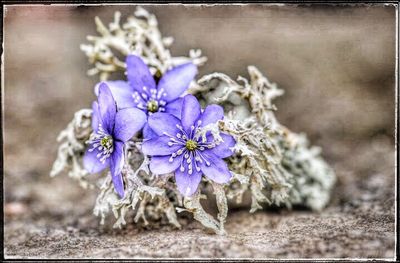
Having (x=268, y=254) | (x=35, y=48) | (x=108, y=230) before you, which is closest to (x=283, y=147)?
(x=268, y=254)

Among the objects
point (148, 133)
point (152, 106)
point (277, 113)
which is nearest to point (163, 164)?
point (148, 133)

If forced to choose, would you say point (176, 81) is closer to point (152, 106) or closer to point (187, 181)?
point (152, 106)

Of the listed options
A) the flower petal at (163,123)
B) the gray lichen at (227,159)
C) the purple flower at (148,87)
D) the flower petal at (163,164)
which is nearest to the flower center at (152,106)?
the purple flower at (148,87)

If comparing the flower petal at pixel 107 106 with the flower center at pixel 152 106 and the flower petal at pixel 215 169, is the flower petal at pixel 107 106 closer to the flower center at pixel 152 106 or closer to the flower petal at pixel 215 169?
the flower center at pixel 152 106

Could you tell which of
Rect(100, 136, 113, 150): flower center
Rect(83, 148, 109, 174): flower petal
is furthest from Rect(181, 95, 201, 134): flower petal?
Rect(83, 148, 109, 174): flower petal

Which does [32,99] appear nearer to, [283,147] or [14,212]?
[14,212]

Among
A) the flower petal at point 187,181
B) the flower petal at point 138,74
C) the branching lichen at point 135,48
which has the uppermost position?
the branching lichen at point 135,48
